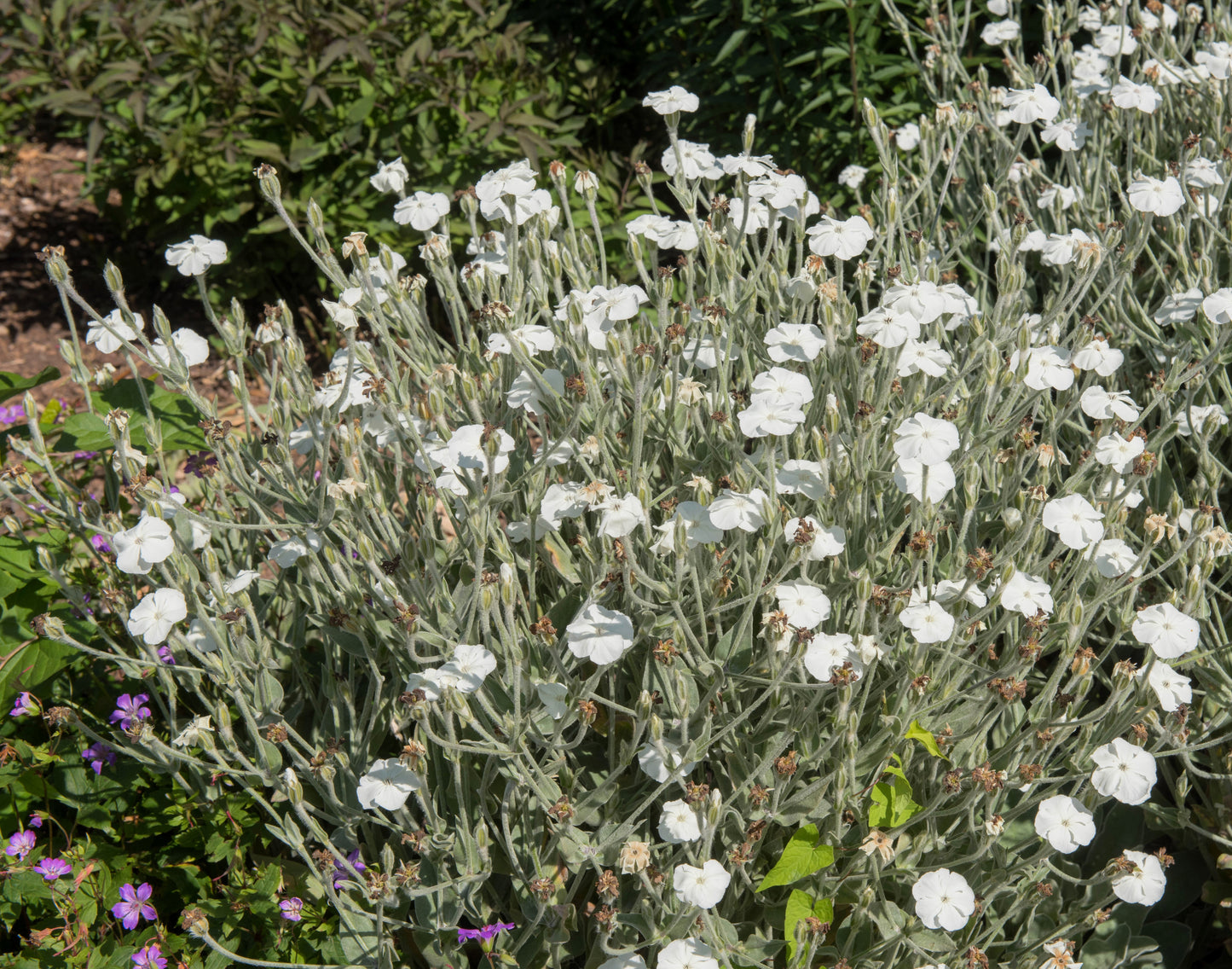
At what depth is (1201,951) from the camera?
89.0 inches

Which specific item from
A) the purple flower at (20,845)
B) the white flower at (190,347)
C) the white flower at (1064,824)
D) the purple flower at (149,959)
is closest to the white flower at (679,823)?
the white flower at (1064,824)

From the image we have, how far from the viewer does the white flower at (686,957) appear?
1607 millimetres

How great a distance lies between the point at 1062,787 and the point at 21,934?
2.24 meters

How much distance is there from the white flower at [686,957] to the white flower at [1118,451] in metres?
1.09

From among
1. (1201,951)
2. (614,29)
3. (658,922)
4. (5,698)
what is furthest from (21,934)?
(614,29)

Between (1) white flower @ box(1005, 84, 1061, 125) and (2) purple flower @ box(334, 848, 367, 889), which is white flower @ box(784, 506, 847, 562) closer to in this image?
(2) purple flower @ box(334, 848, 367, 889)

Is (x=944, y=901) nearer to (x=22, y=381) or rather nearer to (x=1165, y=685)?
(x=1165, y=685)

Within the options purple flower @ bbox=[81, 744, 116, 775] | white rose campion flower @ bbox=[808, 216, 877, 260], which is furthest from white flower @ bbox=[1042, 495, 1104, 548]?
purple flower @ bbox=[81, 744, 116, 775]

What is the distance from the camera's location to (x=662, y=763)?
1.72 metres

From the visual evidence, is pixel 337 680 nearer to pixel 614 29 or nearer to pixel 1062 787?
pixel 1062 787

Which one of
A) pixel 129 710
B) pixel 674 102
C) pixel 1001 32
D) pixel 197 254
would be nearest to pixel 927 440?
pixel 674 102

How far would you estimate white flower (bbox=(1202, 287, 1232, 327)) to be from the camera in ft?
6.47

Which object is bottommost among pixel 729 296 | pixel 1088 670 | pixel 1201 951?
pixel 1201 951

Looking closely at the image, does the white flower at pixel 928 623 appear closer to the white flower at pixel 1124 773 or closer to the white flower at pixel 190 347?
the white flower at pixel 1124 773
